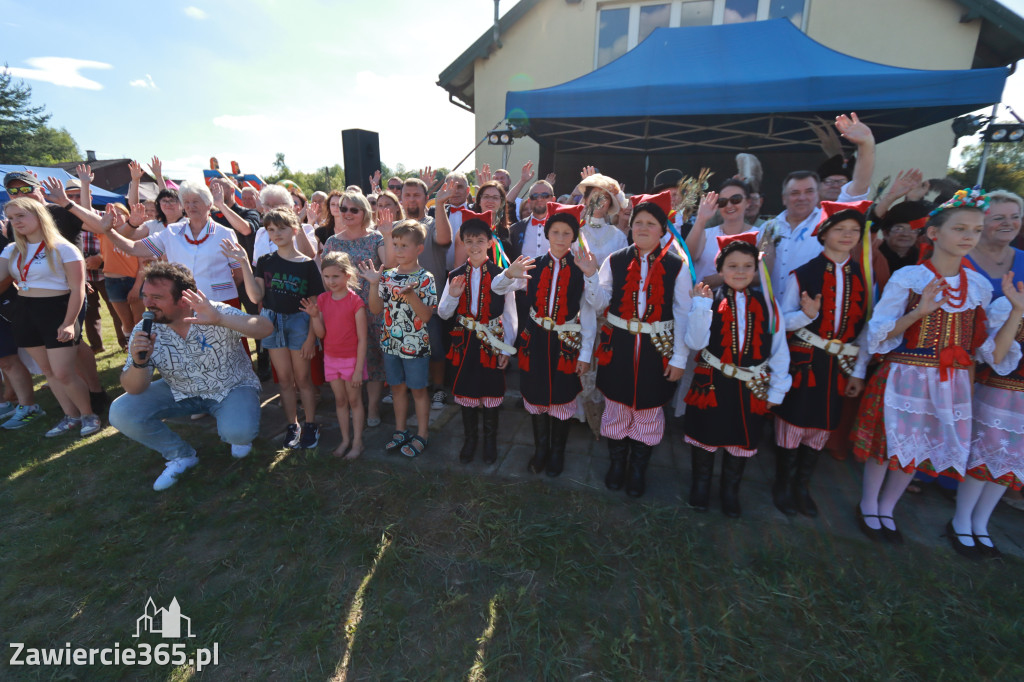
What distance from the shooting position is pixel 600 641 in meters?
2.06

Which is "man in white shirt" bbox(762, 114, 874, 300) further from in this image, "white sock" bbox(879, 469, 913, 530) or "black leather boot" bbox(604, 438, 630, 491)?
"black leather boot" bbox(604, 438, 630, 491)

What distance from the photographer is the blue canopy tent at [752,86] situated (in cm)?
482

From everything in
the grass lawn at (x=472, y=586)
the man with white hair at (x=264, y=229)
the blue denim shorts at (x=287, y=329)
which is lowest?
the grass lawn at (x=472, y=586)

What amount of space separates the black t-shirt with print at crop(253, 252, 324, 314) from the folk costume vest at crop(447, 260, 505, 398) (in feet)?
3.97

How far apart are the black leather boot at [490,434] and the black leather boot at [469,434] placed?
0.09 metres

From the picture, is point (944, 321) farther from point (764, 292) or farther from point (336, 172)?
point (336, 172)

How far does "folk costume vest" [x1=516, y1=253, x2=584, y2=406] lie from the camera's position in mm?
2984

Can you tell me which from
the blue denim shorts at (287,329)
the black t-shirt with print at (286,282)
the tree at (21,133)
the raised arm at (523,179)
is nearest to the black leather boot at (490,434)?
the blue denim shorts at (287,329)

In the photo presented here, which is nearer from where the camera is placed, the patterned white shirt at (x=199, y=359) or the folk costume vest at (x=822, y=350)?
the folk costume vest at (x=822, y=350)

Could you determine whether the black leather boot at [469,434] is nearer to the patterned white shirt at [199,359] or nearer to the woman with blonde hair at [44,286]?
the patterned white shirt at [199,359]

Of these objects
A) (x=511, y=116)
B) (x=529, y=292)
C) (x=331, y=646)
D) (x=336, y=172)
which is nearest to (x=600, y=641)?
(x=331, y=646)

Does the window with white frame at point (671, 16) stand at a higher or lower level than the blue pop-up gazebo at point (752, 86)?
higher

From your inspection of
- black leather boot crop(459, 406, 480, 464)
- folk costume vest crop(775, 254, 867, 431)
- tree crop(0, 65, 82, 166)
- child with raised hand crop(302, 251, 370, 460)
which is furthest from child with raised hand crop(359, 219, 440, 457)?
tree crop(0, 65, 82, 166)

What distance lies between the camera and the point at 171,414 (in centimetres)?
335
